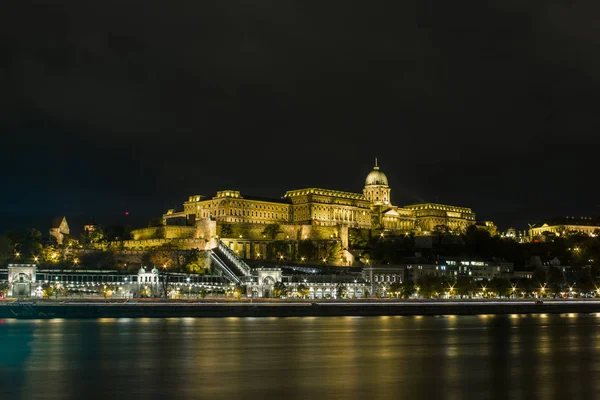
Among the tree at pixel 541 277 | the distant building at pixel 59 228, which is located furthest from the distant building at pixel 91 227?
the tree at pixel 541 277

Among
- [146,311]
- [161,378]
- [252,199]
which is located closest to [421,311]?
[146,311]

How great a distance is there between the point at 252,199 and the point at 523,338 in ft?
253

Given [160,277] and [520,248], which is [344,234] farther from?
[160,277]

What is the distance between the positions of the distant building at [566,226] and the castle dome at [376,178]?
2693 cm

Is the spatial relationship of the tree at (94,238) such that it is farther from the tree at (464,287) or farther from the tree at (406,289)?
the tree at (464,287)

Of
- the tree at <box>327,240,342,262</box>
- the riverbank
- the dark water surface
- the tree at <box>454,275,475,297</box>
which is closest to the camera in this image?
the dark water surface

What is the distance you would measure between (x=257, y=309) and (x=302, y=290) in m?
16.3

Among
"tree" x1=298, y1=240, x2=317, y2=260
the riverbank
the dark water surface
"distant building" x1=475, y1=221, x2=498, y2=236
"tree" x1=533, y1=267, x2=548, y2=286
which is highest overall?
"distant building" x1=475, y1=221, x2=498, y2=236

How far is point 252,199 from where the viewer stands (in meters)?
117

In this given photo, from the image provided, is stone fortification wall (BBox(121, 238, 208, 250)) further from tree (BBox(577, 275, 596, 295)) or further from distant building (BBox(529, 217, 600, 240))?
distant building (BBox(529, 217, 600, 240))

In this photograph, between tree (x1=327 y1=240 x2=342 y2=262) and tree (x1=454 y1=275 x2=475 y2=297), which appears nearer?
tree (x1=454 y1=275 x2=475 y2=297)

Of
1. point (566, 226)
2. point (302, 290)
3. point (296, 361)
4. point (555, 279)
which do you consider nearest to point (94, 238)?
point (302, 290)

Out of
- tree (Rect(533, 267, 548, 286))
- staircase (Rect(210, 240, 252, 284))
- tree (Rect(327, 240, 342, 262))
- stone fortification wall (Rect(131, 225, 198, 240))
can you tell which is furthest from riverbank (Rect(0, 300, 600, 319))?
stone fortification wall (Rect(131, 225, 198, 240))

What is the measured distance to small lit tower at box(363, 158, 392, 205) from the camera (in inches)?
5699
